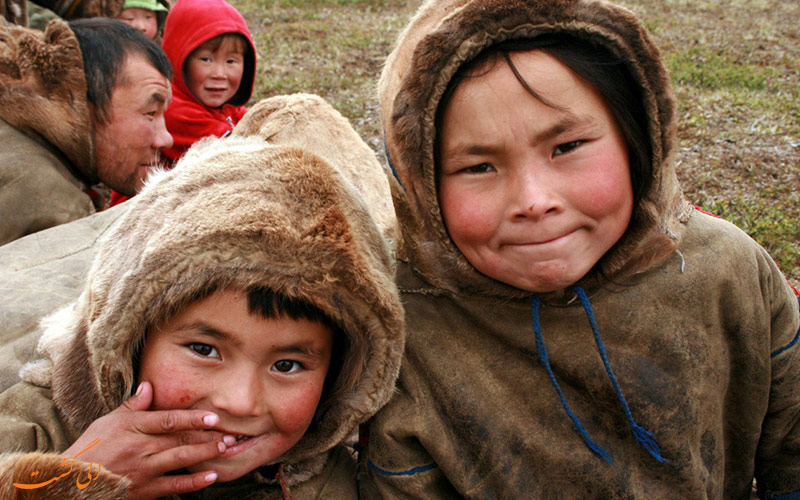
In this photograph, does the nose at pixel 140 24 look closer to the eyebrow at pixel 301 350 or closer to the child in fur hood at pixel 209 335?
the child in fur hood at pixel 209 335

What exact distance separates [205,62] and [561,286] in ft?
15.7

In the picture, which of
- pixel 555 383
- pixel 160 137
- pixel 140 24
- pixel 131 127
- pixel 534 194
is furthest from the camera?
pixel 140 24

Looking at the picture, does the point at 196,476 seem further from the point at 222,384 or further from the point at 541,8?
the point at 541,8

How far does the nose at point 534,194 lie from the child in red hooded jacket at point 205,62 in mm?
4251

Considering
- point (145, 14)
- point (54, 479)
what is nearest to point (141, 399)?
point (54, 479)

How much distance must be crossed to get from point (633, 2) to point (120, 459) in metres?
15.6

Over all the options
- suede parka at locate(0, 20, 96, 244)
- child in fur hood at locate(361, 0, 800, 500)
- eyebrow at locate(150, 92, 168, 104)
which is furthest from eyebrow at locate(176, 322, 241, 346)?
eyebrow at locate(150, 92, 168, 104)

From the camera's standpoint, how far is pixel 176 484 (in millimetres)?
2043

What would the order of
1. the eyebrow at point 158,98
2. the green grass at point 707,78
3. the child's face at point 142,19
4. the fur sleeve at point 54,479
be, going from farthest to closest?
the child's face at point 142,19
the green grass at point 707,78
the eyebrow at point 158,98
the fur sleeve at point 54,479

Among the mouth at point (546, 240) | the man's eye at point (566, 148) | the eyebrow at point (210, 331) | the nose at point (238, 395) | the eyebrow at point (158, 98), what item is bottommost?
the eyebrow at point (158, 98)

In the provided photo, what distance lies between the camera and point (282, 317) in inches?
80.7

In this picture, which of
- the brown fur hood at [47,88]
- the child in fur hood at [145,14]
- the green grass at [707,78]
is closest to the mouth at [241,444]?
the brown fur hood at [47,88]

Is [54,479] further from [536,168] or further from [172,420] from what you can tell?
[536,168]

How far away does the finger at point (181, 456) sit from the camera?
2006 mm
